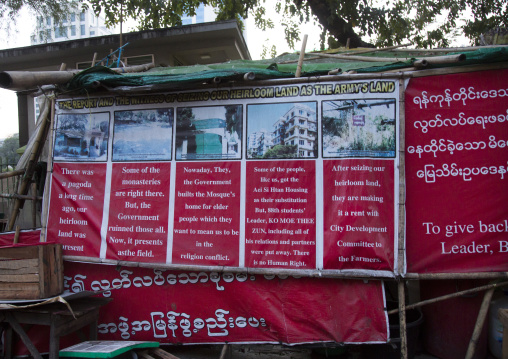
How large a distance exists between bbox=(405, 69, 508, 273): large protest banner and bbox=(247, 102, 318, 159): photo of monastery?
96 cm

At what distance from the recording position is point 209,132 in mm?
4074

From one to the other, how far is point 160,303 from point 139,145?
5.81 ft

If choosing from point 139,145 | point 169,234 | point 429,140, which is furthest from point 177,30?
point 429,140

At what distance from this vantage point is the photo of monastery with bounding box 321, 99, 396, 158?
3.69 m

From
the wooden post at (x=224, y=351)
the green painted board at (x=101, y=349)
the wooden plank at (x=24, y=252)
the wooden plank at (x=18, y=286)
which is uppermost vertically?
the wooden plank at (x=24, y=252)

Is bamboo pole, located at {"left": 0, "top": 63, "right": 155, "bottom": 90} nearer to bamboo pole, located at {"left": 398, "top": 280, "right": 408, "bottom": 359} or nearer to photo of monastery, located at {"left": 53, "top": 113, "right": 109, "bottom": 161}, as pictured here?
photo of monastery, located at {"left": 53, "top": 113, "right": 109, "bottom": 161}

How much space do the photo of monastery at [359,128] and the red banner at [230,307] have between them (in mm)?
1290

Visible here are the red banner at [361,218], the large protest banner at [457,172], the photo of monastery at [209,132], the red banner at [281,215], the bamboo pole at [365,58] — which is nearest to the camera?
the large protest banner at [457,172]

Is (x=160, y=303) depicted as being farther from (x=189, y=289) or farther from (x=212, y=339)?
(x=212, y=339)

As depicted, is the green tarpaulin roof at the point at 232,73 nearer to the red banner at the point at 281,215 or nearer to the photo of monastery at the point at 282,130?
the photo of monastery at the point at 282,130

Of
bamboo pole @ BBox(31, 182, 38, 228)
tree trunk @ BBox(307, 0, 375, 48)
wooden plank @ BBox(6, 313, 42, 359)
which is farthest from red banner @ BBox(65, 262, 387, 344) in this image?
tree trunk @ BBox(307, 0, 375, 48)

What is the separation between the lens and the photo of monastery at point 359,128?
369 cm

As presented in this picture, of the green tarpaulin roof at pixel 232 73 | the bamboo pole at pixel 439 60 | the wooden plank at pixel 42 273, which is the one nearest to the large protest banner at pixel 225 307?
the wooden plank at pixel 42 273

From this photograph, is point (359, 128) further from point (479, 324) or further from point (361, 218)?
point (479, 324)
